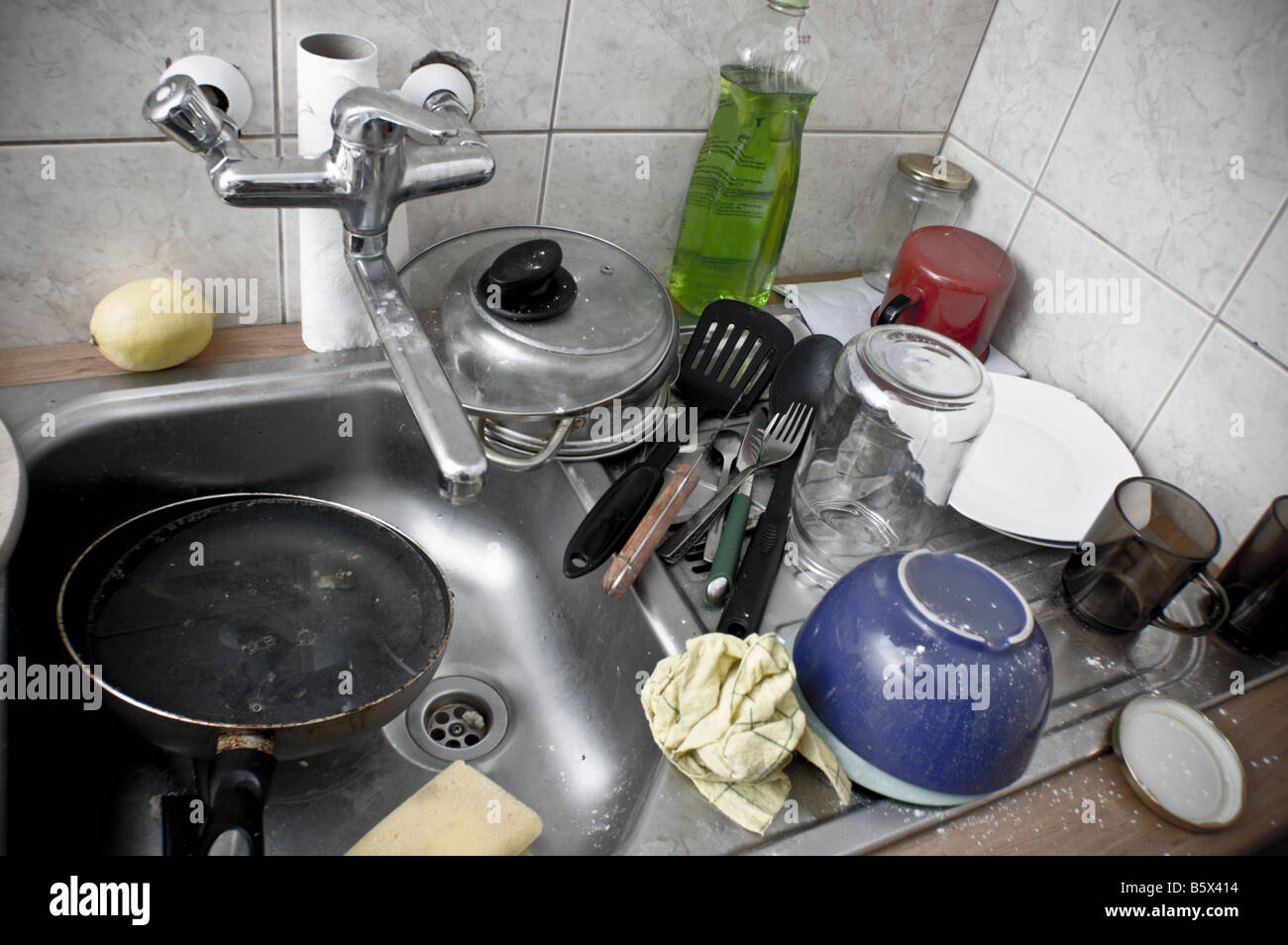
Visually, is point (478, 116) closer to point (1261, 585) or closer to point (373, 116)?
point (373, 116)

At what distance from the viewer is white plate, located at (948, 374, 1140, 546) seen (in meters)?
0.82

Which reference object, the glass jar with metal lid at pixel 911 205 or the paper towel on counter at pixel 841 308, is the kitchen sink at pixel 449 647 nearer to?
the paper towel on counter at pixel 841 308

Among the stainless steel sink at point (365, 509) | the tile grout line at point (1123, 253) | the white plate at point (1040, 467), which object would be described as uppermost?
the tile grout line at point (1123, 253)

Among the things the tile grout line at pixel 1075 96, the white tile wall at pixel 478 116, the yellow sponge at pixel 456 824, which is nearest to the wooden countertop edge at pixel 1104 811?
the white tile wall at pixel 478 116

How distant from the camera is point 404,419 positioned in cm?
85

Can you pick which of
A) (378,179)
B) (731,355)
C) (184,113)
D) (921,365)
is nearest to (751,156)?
(731,355)

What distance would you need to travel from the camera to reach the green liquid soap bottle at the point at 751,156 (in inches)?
33.9

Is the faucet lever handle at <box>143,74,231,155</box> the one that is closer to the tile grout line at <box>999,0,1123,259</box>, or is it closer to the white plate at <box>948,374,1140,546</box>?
the white plate at <box>948,374,1140,546</box>

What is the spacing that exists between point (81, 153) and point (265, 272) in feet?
0.55

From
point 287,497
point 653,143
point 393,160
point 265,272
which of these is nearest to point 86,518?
point 287,497

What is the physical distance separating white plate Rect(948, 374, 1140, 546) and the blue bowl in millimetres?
240

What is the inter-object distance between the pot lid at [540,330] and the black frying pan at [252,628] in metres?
0.16

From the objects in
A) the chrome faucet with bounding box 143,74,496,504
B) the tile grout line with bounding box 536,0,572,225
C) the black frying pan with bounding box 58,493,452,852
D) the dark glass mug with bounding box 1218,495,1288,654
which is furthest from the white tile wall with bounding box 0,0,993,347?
the dark glass mug with bounding box 1218,495,1288,654

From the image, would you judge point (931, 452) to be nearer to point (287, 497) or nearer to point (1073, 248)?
point (1073, 248)
